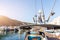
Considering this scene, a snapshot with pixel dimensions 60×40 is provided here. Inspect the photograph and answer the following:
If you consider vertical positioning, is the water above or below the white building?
below

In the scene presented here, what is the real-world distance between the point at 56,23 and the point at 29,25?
447 millimetres

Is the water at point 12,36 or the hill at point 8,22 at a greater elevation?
the hill at point 8,22

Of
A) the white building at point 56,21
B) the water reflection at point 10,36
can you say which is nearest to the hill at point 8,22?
the water reflection at point 10,36

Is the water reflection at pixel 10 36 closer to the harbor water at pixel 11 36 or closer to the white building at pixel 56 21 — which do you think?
the harbor water at pixel 11 36

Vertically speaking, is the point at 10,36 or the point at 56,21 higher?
the point at 56,21

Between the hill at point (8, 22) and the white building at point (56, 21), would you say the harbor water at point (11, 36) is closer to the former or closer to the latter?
the hill at point (8, 22)

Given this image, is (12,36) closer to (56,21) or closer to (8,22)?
(8,22)

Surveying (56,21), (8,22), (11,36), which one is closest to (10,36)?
(11,36)

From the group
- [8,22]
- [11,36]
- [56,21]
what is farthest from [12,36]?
[56,21]

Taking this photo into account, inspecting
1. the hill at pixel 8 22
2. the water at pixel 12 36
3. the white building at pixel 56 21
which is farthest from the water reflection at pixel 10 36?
the white building at pixel 56 21

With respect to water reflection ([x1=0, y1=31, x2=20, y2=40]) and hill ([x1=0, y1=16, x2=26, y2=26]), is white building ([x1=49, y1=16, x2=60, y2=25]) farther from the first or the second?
water reflection ([x1=0, y1=31, x2=20, y2=40])

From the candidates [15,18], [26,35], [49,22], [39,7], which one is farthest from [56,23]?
[15,18]

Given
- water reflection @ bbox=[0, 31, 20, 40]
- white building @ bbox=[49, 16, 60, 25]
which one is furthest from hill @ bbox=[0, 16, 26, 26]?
white building @ bbox=[49, 16, 60, 25]

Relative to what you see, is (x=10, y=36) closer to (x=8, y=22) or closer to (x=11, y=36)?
(x=11, y=36)
